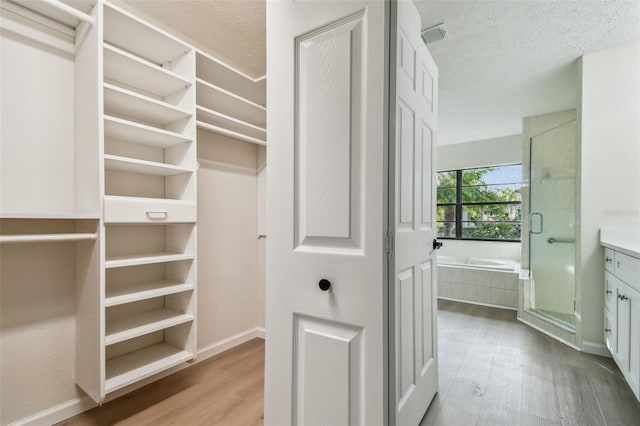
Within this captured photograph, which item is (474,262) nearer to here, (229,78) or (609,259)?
(609,259)

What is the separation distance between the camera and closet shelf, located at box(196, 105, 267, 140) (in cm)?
210

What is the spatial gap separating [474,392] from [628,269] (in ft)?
3.90

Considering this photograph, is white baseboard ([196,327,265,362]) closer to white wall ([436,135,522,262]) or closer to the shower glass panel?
the shower glass panel

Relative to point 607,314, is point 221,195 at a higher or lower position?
higher

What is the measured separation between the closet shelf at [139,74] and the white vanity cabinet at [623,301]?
290cm

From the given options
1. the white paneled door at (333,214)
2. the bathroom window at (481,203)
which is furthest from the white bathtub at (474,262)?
the white paneled door at (333,214)

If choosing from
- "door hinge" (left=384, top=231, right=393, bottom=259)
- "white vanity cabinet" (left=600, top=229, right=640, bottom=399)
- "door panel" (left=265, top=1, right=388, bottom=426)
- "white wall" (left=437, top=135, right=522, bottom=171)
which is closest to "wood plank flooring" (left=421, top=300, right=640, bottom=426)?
"white vanity cabinet" (left=600, top=229, right=640, bottom=399)

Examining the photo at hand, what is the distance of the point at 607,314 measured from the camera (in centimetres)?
212

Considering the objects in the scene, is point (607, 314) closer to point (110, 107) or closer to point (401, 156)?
point (401, 156)

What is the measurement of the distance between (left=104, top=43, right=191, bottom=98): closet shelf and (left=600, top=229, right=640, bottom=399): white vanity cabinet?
9.52 ft

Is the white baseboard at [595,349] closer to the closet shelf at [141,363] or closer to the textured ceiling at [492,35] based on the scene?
the textured ceiling at [492,35]

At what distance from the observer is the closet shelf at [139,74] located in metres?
1.62

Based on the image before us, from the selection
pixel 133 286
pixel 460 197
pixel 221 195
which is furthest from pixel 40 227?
pixel 460 197

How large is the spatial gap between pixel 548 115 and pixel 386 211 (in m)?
3.72
